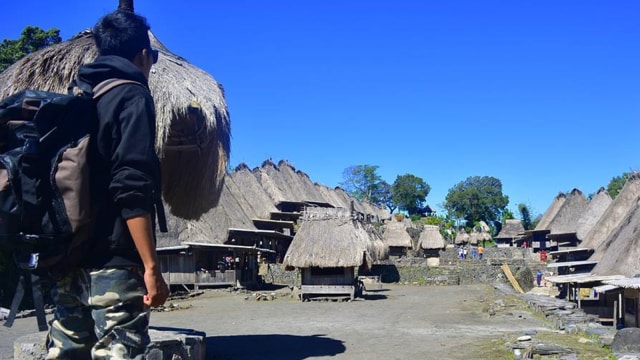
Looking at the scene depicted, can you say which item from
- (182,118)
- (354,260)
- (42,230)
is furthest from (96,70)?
(354,260)

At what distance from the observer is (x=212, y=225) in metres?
26.2

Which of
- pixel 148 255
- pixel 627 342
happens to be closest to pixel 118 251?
pixel 148 255

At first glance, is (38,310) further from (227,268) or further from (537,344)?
(227,268)

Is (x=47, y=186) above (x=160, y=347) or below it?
above

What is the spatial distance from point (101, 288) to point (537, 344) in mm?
7074

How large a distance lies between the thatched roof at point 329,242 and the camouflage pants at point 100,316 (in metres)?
17.6

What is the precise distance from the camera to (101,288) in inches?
94.6

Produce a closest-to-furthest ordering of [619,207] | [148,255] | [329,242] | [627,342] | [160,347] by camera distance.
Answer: [148,255] < [160,347] < [627,342] < [329,242] < [619,207]

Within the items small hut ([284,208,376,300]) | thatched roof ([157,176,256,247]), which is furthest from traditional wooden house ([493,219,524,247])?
small hut ([284,208,376,300])

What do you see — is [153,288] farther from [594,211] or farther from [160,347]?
[594,211]

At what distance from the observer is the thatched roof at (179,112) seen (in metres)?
5.79

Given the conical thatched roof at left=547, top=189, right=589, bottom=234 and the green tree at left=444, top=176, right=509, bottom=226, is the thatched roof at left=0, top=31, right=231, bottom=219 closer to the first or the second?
the conical thatched roof at left=547, top=189, right=589, bottom=234

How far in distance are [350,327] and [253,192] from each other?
24976 mm

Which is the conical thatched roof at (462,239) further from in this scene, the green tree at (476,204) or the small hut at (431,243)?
the green tree at (476,204)
